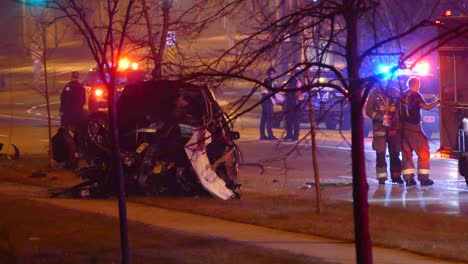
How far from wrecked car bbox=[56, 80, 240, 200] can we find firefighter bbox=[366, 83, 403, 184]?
2.53 m

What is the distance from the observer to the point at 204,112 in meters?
13.4

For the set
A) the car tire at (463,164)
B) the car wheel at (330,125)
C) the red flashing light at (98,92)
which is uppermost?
the red flashing light at (98,92)

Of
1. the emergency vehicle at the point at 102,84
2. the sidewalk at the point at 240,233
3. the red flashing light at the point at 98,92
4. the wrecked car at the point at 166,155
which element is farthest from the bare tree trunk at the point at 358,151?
the red flashing light at the point at 98,92

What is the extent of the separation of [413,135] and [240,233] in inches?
196

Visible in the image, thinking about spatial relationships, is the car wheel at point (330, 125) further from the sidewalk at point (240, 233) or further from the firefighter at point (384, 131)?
the sidewalk at point (240, 233)

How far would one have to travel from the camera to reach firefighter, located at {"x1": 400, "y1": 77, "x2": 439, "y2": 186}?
14.3m

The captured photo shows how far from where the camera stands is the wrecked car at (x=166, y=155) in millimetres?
13266

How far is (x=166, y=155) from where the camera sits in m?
13.4

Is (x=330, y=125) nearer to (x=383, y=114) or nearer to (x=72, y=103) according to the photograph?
(x=72, y=103)

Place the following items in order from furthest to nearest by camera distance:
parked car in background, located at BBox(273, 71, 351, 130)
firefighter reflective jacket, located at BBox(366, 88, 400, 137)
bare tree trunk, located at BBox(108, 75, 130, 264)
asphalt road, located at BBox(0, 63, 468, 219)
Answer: firefighter reflective jacket, located at BBox(366, 88, 400, 137) < asphalt road, located at BBox(0, 63, 468, 219) < bare tree trunk, located at BBox(108, 75, 130, 264) < parked car in background, located at BBox(273, 71, 351, 130)

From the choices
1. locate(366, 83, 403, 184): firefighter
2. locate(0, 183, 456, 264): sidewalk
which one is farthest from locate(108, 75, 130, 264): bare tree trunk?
locate(366, 83, 403, 184): firefighter

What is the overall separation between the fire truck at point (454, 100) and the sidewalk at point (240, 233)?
482cm

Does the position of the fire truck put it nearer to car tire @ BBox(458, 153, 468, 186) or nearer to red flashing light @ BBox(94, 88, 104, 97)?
car tire @ BBox(458, 153, 468, 186)

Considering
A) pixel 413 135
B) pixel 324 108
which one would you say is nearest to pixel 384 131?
pixel 413 135
